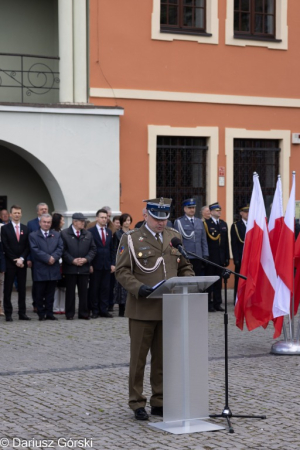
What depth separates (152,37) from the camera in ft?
65.2

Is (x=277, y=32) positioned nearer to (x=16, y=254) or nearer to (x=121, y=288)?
(x=121, y=288)

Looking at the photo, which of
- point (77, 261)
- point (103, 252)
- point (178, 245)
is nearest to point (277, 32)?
point (103, 252)

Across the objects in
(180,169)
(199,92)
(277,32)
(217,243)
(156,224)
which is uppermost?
(277,32)

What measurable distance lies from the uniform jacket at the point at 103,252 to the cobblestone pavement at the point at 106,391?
5.04ft

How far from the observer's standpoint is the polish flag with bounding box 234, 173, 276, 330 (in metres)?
12.3

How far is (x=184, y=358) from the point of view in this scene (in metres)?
8.02

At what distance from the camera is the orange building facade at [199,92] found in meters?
19.6

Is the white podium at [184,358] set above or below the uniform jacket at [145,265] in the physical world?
below

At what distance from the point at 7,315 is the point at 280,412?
737 centimetres

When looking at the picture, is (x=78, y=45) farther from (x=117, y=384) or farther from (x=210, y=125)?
(x=117, y=384)

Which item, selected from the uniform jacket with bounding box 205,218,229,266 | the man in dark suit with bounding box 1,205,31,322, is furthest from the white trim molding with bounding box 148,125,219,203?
the man in dark suit with bounding box 1,205,31,322

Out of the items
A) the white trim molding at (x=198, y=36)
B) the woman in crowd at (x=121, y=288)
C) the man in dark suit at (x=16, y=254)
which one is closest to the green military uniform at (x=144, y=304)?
the man in dark suit at (x=16, y=254)

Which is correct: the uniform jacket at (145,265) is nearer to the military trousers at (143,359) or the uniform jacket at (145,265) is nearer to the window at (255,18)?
the military trousers at (143,359)

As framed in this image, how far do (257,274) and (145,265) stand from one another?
4209mm
